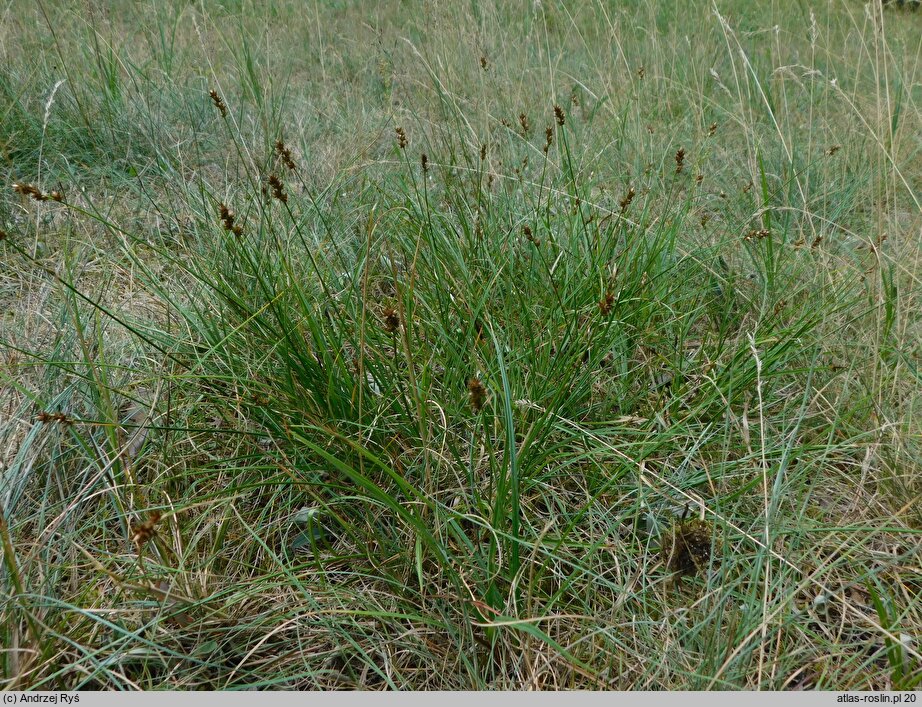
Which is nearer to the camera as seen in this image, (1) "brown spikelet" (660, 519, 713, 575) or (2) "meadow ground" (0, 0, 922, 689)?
(2) "meadow ground" (0, 0, 922, 689)

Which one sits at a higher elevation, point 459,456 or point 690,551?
point 459,456

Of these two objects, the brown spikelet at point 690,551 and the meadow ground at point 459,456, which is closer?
the meadow ground at point 459,456

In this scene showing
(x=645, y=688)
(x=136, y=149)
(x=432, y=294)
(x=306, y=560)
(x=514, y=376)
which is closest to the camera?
(x=645, y=688)

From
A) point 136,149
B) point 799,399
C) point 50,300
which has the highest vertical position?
point 136,149

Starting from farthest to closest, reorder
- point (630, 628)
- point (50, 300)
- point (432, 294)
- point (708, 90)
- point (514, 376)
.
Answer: point (708, 90)
point (50, 300)
point (432, 294)
point (514, 376)
point (630, 628)

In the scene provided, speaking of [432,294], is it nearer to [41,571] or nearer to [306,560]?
[306,560]

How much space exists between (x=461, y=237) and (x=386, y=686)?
4.62 ft

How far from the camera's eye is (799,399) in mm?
1689

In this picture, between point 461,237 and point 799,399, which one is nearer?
point 799,399

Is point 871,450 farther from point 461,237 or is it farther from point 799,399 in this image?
point 461,237

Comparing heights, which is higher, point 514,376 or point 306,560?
point 514,376

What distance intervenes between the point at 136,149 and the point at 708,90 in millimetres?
3079

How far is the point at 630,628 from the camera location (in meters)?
1.26
